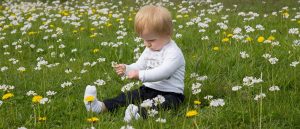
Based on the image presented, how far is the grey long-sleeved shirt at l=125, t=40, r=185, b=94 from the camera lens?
3.96m

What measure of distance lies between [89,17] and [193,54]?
3699 millimetres

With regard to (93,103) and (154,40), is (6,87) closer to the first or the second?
(93,103)

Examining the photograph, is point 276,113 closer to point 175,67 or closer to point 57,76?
point 175,67

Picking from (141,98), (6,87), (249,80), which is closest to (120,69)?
(141,98)

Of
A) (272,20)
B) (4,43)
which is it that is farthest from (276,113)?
(4,43)

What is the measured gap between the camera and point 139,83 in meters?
4.91

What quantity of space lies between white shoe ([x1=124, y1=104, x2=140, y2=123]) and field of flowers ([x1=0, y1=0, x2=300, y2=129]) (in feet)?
0.18

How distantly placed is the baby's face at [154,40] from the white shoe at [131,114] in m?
0.71

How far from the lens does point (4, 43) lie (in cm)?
733

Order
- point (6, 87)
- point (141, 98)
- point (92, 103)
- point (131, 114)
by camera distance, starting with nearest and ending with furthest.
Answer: point (131, 114)
point (92, 103)
point (141, 98)
point (6, 87)

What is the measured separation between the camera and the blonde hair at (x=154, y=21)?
3.96m

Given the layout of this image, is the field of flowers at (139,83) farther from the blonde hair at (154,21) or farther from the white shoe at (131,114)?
the blonde hair at (154,21)

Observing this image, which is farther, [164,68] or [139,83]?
[139,83]

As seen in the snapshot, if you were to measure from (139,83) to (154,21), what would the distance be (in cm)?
112
